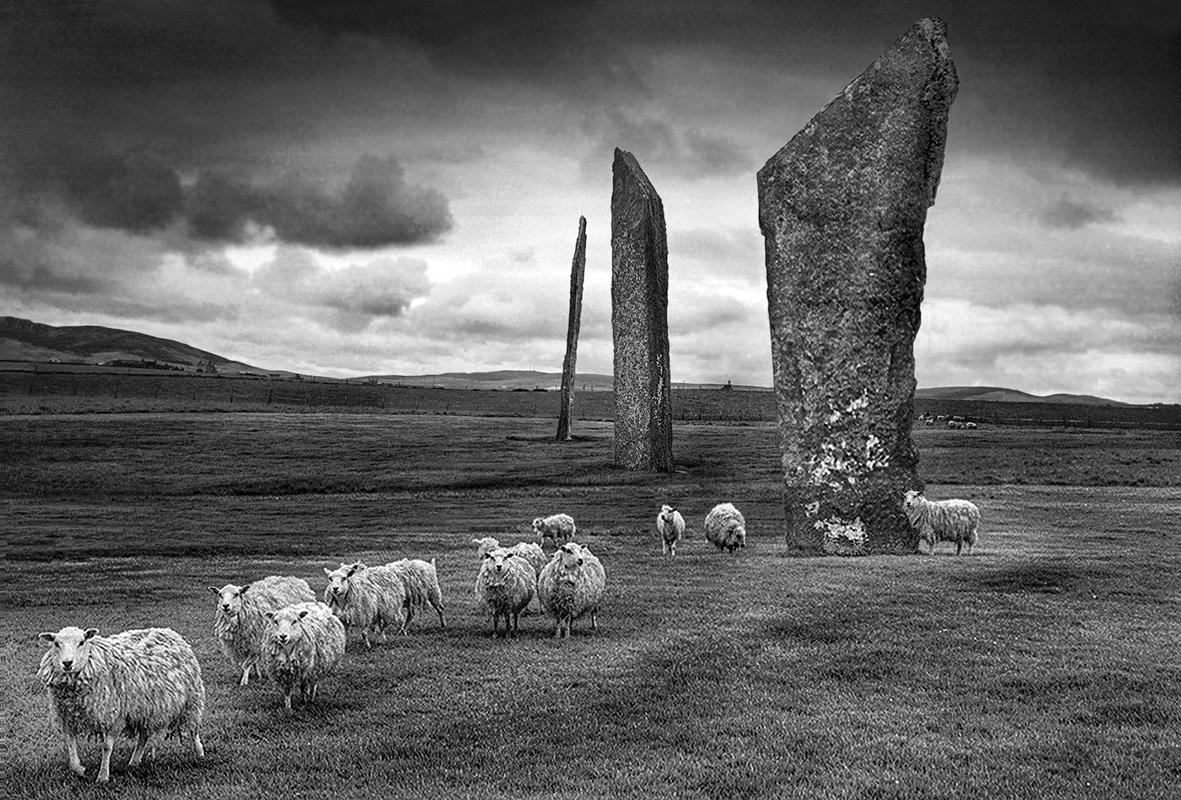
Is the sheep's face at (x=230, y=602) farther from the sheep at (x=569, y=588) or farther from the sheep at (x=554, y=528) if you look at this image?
the sheep at (x=554, y=528)

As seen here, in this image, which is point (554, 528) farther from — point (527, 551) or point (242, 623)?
point (242, 623)

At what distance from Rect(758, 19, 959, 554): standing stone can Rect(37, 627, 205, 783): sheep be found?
50.9ft

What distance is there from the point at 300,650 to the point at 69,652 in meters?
2.83

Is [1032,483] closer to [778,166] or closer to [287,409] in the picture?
[778,166]

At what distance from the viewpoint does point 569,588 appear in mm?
15188

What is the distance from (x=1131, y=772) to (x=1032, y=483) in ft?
121

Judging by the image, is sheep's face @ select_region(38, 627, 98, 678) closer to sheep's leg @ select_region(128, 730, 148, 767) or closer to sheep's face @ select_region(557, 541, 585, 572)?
sheep's leg @ select_region(128, 730, 148, 767)

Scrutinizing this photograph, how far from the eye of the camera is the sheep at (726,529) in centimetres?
2441

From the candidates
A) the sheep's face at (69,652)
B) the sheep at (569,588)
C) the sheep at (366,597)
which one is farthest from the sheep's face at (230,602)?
the sheep at (569,588)

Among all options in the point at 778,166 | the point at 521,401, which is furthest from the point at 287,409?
the point at 778,166

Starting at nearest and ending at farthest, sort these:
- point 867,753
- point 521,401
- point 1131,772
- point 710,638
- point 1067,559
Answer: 1. point 1131,772
2. point 867,753
3. point 710,638
4. point 1067,559
5. point 521,401

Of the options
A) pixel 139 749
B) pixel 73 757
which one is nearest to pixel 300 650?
pixel 139 749

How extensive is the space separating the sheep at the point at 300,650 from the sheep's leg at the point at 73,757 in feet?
7.89

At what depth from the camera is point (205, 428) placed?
61.3 m
